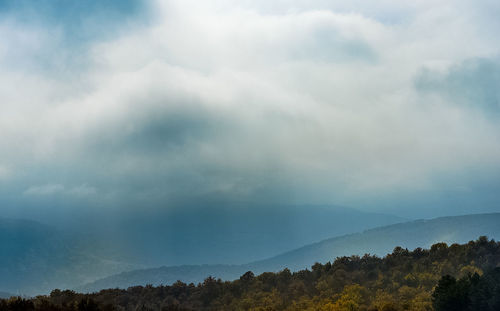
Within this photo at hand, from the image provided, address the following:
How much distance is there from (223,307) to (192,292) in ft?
17.2

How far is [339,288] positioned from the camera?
43500mm

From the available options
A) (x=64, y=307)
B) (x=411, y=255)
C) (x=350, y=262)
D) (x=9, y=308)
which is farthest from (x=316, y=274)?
(x=9, y=308)

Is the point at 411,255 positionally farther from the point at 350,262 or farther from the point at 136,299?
the point at 136,299

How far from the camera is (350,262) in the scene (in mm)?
51406

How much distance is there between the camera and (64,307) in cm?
2833

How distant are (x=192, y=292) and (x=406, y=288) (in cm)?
2056

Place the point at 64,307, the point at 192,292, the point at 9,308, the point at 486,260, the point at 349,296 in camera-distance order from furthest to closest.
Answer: the point at 192,292 < the point at 486,260 < the point at 349,296 < the point at 64,307 < the point at 9,308

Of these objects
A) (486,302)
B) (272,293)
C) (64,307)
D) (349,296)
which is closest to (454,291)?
(486,302)

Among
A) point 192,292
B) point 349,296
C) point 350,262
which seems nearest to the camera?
point 349,296

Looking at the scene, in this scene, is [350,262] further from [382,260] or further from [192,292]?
[192,292]

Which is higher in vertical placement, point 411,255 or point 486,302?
point 411,255

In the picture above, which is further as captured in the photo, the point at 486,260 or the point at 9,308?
the point at 486,260

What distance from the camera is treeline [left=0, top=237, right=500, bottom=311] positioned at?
3788 centimetres

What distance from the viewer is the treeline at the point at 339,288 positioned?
37.9 m
